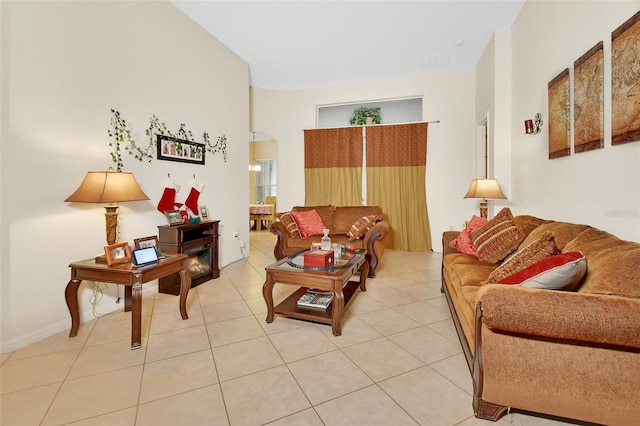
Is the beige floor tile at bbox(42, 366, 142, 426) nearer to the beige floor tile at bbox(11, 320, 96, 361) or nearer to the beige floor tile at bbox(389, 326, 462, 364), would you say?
the beige floor tile at bbox(11, 320, 96, 361)

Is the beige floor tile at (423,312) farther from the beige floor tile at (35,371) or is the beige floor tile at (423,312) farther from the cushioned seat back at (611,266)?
the beige floor tile at (35,371)

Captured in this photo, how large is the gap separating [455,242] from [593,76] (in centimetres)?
172

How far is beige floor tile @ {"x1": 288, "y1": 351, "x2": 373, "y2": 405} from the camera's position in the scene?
5.42ft

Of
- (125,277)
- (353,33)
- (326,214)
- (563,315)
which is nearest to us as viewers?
(563,315)

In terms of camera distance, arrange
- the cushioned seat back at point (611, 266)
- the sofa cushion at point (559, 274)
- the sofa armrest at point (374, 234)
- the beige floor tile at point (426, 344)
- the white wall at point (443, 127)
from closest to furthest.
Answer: the cushioned seat back at point (611, 266) → the sofa cushion at point (559, 274) → the beige floor tile at point (426, 344) → the sofa armrest at point (374, 234) → the white wall at point (443, 127)

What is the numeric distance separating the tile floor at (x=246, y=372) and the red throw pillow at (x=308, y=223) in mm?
→ 1641

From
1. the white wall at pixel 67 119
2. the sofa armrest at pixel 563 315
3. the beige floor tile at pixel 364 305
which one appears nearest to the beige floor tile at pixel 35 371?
the white wall at pixel 67 119

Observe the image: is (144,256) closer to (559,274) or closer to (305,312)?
(305,312)

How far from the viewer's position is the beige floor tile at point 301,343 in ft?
6.69

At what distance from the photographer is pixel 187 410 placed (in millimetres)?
1509

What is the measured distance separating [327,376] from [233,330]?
3.13 feet

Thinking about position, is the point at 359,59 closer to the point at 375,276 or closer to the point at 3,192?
the point at 375,276

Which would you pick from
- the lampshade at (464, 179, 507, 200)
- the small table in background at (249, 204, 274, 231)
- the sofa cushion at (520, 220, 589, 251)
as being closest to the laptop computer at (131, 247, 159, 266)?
the sofa cushion at (520, 220, 589, 251)

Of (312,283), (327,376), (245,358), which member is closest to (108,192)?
(245,358)
